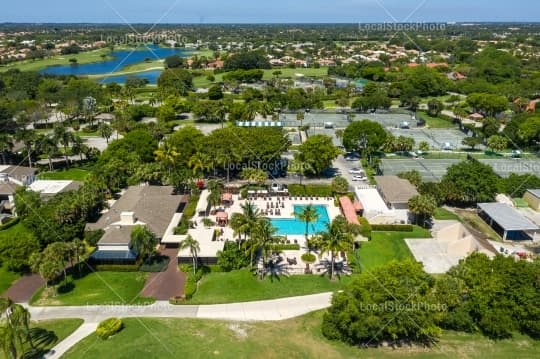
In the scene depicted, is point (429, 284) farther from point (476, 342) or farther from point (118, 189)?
point (118, 189)

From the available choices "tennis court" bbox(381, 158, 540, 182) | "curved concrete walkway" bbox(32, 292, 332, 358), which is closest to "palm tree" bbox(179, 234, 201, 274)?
"curved concrete walkway" bbox(32, 292, 332, 358)

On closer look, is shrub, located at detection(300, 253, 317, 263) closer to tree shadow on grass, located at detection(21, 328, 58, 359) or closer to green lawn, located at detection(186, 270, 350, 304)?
green lawn, located at detection(186, 270, 350, 304)

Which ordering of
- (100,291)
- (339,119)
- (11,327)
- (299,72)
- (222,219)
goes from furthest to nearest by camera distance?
(299,72)
(339,119)
(222,219)
(100,291)
(11,327)

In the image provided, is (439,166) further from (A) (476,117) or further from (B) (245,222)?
(B) (245,222)

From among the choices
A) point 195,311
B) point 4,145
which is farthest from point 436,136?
point 4,145

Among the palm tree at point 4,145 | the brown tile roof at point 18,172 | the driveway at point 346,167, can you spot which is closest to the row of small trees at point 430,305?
the driveway at point 346,167

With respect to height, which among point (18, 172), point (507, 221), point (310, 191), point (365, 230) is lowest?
point (365, 230)
